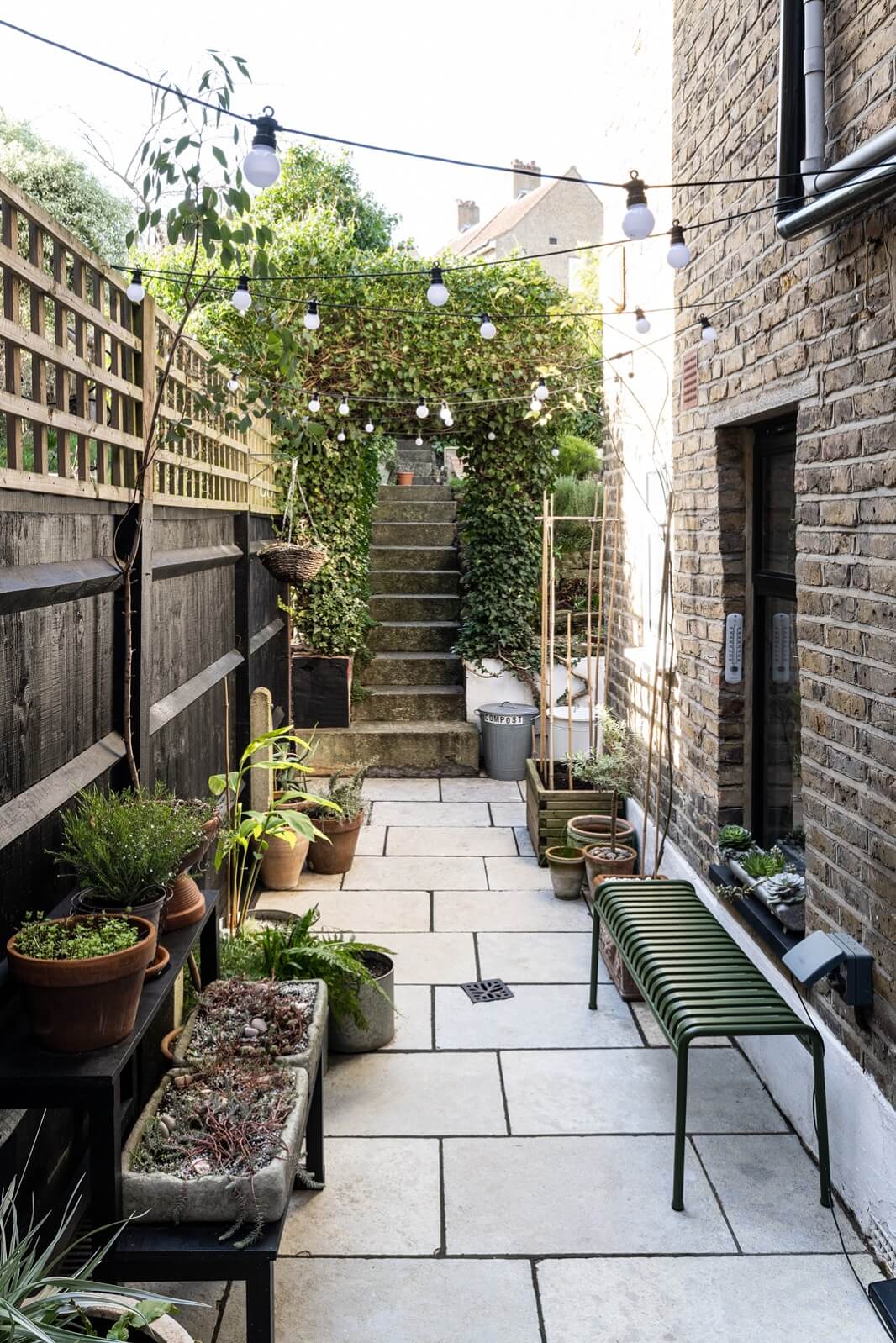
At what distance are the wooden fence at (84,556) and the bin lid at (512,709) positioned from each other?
3.52 meters

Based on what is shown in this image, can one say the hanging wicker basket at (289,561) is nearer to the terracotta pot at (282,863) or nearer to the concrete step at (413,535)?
the terracotta pot at (282,863)

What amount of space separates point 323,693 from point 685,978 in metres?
5.34

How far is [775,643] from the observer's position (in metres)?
4.16

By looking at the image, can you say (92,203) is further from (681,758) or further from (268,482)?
(681,758)

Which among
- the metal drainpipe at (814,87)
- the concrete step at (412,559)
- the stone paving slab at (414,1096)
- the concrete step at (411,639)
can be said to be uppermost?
the metal drainpipe at (814,87)

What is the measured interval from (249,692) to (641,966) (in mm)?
2993

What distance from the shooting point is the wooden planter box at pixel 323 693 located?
837 centimetres

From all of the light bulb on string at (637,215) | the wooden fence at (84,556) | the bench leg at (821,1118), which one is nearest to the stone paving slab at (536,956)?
the wooden fence at (84,556)

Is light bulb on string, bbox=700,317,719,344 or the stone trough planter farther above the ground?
light bulb on string, bbox=700,317,719,344

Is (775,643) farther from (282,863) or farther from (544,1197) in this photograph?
(282,863)

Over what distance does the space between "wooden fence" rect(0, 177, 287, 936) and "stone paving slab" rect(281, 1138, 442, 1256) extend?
114cm

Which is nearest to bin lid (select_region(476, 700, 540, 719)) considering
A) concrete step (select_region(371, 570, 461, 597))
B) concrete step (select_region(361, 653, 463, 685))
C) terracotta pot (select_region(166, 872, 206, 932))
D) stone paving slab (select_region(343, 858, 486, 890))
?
concrete step (select_region(361, 653, 463, 685))

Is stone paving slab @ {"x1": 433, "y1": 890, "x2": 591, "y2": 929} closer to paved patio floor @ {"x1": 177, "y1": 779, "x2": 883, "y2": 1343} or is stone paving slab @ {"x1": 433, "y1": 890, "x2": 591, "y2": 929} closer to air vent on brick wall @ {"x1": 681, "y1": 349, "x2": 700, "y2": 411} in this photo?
paved patio floor @ {"x1": 177, "y1": 779, "x2": 883, "y2": 1343}

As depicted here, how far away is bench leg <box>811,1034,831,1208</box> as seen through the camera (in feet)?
9.71
